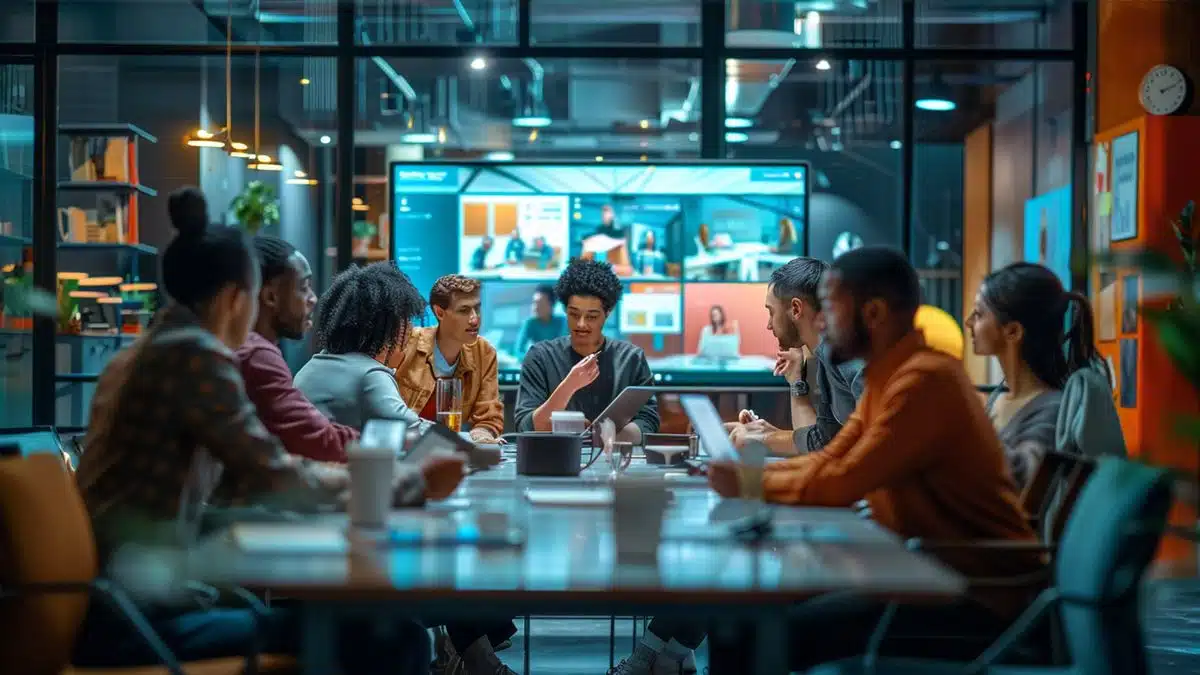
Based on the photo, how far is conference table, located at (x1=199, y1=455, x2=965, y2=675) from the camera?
188 cm

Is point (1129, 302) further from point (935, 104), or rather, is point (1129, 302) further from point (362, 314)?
point (362, 314)

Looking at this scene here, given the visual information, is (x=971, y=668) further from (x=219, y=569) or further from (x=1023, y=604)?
(x=219, y=569)

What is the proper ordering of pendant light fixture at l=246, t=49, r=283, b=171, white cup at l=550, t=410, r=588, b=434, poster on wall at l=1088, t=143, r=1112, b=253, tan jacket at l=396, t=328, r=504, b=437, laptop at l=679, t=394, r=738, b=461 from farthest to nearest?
pendant light fixture at l=246, t=49, r=283, b=171
poster on wall at l=1088, t=143, r=1112, b=253
tan jacket at l=396, t=328, r=504, b=437
white cup at l=550, t=410, r=588, b=434
laptop at l=679, t=394, r=738, b=461

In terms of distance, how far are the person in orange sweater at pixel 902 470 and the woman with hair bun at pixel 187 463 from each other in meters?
0.77

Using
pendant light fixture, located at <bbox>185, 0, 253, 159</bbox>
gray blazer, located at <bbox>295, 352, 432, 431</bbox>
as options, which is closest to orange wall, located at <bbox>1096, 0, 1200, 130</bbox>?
pendant light fixture, located at <bbox>185, 0, 253, 159</bbox>

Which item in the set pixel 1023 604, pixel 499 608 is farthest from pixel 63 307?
pixel 1023 604

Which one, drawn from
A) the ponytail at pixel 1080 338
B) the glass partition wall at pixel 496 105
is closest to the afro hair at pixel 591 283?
the ponytail at pixel 1080 338

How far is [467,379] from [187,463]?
278cm

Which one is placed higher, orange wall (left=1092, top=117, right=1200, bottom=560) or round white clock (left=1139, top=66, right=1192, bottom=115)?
round white clock (left=1139, top=66, right=1192, bottom=115)

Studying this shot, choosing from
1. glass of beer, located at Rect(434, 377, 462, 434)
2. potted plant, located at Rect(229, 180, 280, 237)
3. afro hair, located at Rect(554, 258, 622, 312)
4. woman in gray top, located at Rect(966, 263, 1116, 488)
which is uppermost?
potted plant, located at Rect(229, 180, 280, 237)

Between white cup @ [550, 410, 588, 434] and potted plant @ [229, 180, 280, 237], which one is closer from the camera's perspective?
white cup @ [550, 410, 588, 434]

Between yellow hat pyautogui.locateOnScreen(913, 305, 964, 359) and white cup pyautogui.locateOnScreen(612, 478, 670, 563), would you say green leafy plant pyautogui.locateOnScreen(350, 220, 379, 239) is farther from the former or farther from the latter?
white cup pyautogui.locateOnScreen(612, 478, 670, 563)

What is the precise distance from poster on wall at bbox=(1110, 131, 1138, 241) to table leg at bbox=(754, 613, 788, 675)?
5572 millimetres

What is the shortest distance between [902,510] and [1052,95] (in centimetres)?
536
